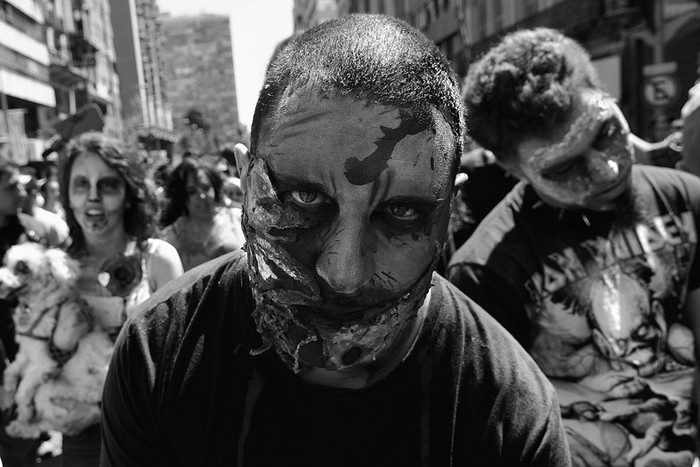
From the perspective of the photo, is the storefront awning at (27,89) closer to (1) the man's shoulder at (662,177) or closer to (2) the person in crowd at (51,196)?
(2) the person in crowd at (51,196)

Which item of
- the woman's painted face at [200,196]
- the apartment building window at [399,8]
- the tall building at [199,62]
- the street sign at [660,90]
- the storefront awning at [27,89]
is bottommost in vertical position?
the woman's painted face at [200,196]

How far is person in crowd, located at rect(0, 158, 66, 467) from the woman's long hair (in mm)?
167

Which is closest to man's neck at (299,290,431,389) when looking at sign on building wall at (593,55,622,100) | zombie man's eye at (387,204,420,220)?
zombie man's eye at (387,204,420,220)

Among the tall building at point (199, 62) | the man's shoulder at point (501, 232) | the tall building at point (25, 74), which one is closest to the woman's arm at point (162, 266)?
the man's shoulder at point (501, 232)

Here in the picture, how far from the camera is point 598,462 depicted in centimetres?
182

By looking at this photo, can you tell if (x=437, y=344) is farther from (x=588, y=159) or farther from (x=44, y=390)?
(x=44, y=390)

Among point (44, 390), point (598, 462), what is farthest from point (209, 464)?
point (44, 390)

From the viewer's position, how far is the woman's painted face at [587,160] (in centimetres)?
185

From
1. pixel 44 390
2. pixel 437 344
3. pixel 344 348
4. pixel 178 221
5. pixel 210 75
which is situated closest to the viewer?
pixel 344 348

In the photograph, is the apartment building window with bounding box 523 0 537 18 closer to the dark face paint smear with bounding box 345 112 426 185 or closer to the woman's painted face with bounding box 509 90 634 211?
the woman's painted face with bounding box 509 90 634 211

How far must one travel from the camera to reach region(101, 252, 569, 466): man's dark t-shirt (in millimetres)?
1134

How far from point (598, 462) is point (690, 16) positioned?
14.2m

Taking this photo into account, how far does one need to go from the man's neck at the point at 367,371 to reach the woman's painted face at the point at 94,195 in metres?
1.99

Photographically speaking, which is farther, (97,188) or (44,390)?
(97,188)
